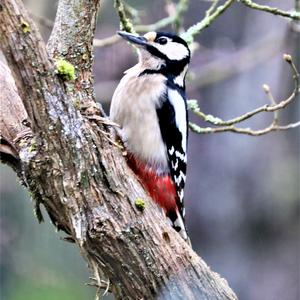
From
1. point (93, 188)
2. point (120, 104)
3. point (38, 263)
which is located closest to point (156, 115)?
point (120, 104)

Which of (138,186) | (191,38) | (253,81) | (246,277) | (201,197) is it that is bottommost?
(138,186)

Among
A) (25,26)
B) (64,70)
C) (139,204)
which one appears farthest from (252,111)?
(25,26)

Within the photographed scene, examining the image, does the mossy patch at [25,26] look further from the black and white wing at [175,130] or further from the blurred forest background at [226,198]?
the blurred forest background at [226,198]

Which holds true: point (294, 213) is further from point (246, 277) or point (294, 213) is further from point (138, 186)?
point (138, 186)

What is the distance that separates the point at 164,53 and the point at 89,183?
118 cm

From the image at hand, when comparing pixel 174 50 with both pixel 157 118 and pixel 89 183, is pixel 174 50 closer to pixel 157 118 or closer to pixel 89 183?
pixel 157 118

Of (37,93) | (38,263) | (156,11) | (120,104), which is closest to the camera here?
(37,93)

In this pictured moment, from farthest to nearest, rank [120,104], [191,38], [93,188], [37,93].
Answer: [191,38]
[120,104]
[93,188]
[37,93]

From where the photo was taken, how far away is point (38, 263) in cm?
664

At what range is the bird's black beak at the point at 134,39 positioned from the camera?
3.54m

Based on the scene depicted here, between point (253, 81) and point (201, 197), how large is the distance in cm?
120

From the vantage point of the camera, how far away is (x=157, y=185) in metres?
3.49

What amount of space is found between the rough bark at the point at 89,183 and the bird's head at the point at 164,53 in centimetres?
84

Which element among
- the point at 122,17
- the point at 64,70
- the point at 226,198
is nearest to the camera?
the point at 64,70
